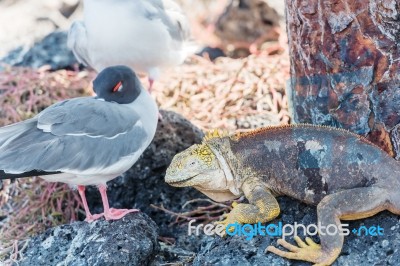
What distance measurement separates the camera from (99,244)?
11.5 ft

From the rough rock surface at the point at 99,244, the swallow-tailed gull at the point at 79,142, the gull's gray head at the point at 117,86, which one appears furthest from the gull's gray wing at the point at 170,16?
the rough rock surface at the point at 99,244

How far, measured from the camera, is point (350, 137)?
10.8 ft

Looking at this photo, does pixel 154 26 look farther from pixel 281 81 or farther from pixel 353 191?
pixel 353 191

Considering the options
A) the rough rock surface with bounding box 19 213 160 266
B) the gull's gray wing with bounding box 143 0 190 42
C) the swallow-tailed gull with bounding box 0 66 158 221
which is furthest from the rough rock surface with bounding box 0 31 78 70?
the rough rock surface with bounding box 19 213 160 266

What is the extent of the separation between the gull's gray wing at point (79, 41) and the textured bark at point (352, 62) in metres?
1.80

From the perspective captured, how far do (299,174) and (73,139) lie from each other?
1.13m

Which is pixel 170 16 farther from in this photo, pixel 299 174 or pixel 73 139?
pixel 299 174

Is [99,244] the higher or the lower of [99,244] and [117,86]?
the lower

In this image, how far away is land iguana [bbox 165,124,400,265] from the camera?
3092mm

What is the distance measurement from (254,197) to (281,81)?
220 cm

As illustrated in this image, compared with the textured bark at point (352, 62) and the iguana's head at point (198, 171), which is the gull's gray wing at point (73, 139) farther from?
the textured bark at point (352, 62)

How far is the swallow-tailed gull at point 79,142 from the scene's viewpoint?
3574mm

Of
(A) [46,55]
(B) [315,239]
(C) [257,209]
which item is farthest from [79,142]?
(A) [46,55]

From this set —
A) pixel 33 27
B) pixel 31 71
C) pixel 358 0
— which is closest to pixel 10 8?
pixel 33 27
